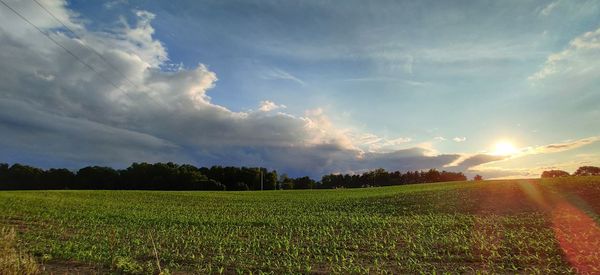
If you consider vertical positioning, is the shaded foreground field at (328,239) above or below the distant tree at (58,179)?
below

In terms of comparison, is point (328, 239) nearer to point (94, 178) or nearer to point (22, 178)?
point (94, 178)

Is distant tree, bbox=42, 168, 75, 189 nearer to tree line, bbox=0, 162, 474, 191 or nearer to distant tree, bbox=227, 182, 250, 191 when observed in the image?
tree line, bbox=0, 162, 474, 191

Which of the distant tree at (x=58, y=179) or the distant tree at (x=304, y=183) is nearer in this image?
the distant tree at (x=58, y=179)

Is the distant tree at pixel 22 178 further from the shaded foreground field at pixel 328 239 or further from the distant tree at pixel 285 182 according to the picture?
the shaded foreground field at pixel 328 239

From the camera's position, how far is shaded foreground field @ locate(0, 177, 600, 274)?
16.3 metres

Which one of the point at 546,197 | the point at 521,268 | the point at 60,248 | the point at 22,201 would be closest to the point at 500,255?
the point at 521,268

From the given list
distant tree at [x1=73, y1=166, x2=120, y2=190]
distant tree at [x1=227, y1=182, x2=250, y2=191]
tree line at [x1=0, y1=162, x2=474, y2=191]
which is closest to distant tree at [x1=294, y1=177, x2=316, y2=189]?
tree line at [x1=0, y1=162, x2=474, y2=191]

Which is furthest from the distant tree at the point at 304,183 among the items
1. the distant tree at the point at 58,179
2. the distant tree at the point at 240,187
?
the distant tree at the point at 58,179

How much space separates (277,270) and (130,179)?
397 ft

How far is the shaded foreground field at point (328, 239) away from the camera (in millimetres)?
16312

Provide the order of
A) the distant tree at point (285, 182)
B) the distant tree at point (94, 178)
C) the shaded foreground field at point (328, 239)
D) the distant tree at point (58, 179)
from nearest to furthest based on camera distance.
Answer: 1. the shaded foreground field at point (328, 239)
2. the distant tree at point (58, 179)
3. the distant tree at point (94, 178)
4. the distant tree at point (285, 182)

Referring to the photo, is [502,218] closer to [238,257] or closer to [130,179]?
[238,257]

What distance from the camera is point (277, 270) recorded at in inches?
604

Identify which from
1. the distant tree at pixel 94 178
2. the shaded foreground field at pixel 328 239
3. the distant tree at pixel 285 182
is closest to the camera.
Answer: the shaded foreground field at pixel 328 239
